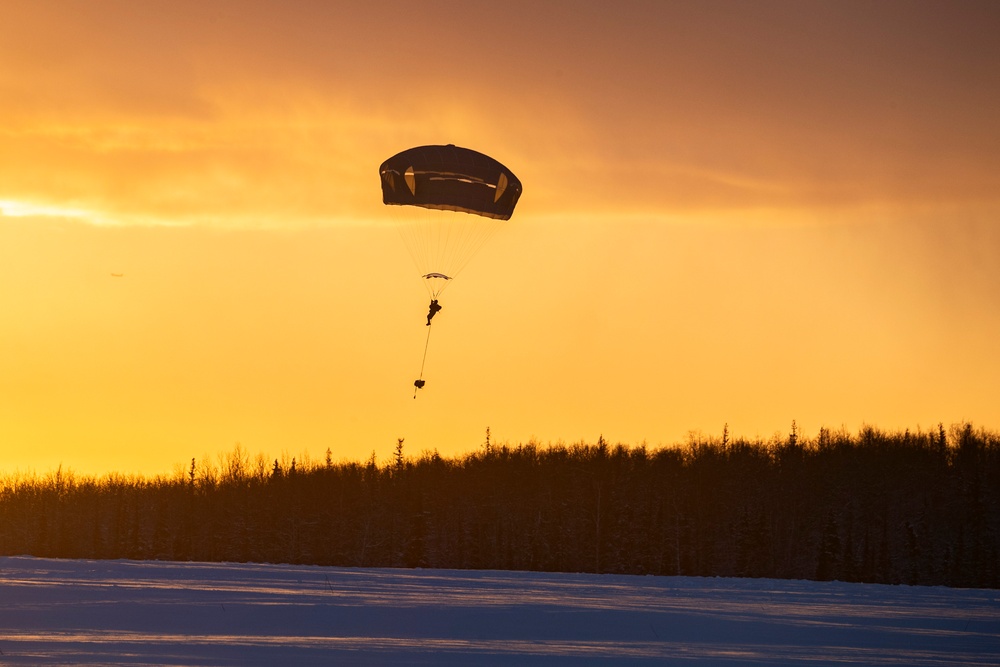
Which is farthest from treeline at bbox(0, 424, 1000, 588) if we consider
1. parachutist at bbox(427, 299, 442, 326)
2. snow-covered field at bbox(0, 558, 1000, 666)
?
parachutist at bbox(427, 299, 442, 326)

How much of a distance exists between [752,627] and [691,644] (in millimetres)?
4539

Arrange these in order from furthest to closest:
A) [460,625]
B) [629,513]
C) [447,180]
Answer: [629,513] < [447,180] < [460,625]

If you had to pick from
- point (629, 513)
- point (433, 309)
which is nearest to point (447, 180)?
point (433, 309)

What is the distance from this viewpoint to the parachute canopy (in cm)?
3609

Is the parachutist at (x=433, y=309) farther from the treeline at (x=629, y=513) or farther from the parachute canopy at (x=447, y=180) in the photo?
the treeline at (x=629, y=513)

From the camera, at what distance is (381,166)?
3791 cm

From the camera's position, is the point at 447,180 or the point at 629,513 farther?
→ the point at 629,513

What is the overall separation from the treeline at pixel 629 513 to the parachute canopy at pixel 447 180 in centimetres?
5965

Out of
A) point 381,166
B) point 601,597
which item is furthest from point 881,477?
point 381,166

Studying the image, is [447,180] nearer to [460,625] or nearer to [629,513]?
[460,625]

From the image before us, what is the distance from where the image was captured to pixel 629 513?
321ft

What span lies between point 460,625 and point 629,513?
7164cm

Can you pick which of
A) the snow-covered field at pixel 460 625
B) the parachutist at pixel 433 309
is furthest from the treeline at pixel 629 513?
the parachutist at pixel 433 309

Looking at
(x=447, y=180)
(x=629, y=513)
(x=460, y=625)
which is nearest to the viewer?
(x=460, y=625)
